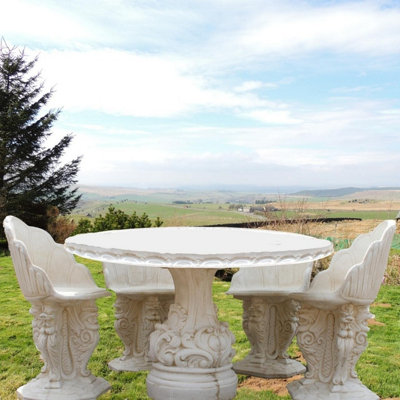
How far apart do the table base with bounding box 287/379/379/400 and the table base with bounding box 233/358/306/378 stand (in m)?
0.50

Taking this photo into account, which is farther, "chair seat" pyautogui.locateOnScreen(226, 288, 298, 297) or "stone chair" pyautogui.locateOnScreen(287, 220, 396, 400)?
"chair seat" pyautogui.locateOnScreen(226, 288, 298, 297)

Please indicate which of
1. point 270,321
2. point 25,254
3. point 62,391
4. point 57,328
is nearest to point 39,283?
point 25,254

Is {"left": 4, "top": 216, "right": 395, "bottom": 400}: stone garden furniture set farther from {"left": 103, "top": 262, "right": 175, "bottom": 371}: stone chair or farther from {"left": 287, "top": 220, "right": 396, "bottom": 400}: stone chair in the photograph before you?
{"left": 103, "top": 262, "right": 175, "bottom": 371}: stone chair

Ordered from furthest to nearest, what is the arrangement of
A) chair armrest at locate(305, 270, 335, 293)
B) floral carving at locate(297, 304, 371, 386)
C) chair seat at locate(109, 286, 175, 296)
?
chair seat at locate(109, 286, 175, 296) → chair armrest at locate(305, 270, 335, 293) → floral carving at locate(297, 304, 371, 386)

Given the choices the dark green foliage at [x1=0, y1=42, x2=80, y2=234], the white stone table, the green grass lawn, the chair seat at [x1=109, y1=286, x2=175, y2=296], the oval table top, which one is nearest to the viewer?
the oval table top

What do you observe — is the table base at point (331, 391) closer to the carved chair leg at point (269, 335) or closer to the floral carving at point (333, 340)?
the floral carving at point (333, 340)

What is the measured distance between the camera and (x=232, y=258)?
223cm

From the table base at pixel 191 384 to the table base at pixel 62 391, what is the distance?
0.35 meters

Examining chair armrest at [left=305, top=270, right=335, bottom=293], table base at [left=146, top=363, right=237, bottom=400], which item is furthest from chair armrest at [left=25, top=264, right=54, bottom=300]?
chair armrest at [left=305, top=270, right=335, bottom=293]

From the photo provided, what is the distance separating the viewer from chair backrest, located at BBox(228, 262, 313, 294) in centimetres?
342

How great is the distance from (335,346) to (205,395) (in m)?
0.77

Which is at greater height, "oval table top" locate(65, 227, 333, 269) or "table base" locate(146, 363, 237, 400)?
"oval table top" locate(65, 227, 333, 269)

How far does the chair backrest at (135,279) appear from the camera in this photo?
347 centimetres

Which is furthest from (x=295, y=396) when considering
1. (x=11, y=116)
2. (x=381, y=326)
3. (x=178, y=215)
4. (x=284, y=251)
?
(x=11, y=116)
